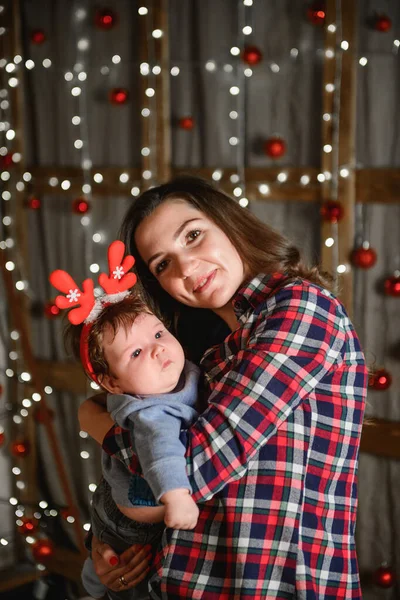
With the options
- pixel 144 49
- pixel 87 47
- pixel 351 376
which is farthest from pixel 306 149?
pixel 351 376

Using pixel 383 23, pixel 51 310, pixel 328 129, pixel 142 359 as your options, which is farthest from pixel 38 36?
pixel 142 359

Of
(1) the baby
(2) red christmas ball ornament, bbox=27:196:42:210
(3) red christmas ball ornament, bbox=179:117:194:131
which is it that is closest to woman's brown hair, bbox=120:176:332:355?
(1) the baby

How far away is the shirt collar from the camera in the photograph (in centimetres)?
150

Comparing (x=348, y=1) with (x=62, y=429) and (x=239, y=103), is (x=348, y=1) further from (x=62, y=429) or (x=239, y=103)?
(x=62, y=429)

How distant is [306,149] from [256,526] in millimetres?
1745

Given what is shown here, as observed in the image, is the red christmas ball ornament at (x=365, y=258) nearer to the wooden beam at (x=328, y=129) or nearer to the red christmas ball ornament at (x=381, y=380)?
the wooden beam at (x=328, y=129)

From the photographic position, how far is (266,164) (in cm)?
276

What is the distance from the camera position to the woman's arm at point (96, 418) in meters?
1.52

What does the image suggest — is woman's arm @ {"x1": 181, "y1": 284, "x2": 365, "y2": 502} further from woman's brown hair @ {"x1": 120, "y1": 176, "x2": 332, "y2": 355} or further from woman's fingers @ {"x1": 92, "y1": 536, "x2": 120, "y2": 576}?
woman's fingers @ {"x1": 92, "y1": 536, "x2": 120, "y2": 576}

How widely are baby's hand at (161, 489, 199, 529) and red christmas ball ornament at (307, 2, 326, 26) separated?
1.95 meters

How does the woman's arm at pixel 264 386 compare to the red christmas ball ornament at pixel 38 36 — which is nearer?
the woman's arm at pixel 264 386

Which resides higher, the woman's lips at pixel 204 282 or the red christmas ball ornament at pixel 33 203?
the red christmas ball ornament at pixel 33 203

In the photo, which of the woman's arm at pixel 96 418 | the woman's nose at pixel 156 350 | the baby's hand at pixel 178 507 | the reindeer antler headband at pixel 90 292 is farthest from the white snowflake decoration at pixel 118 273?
the baby's hand at pixel 178 507

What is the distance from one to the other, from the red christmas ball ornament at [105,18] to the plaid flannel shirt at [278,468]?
209 cm
